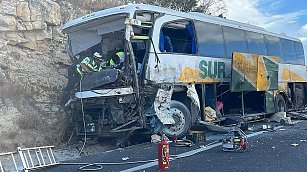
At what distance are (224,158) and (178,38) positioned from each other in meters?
4.64

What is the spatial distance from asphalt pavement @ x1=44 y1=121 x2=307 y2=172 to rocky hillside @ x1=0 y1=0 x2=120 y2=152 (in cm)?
247

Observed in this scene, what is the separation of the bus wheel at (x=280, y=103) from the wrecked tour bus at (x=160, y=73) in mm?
1633

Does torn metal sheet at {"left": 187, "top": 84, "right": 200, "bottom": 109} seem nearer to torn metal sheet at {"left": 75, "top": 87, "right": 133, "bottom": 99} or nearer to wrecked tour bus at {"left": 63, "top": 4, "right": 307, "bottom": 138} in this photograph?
wrecked tour bus at {"left": 63, "top": 4, "right": 307, "bottom": 138}

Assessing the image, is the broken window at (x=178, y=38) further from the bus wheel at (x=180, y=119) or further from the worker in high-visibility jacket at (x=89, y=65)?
the worker in high-visibility jacket at (x=89, y=65)

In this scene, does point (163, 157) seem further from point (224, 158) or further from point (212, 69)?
point (212, 69)

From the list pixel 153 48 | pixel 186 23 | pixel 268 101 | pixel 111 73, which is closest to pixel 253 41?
pixel 268 101

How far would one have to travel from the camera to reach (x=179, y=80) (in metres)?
10.3

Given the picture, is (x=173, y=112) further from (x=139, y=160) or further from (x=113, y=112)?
(x=139, y=160)

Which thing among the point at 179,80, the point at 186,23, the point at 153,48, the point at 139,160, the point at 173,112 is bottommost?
the point at 139,160

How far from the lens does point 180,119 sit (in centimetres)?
1005

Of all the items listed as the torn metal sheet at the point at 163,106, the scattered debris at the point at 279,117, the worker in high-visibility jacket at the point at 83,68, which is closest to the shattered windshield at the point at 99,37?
the worker in high-visibility jacket at the point at 83,68

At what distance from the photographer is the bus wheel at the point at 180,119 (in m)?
9.88

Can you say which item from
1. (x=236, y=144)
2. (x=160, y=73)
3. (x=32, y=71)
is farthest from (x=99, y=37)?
(x=236, y=144)

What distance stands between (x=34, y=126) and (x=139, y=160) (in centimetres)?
393
